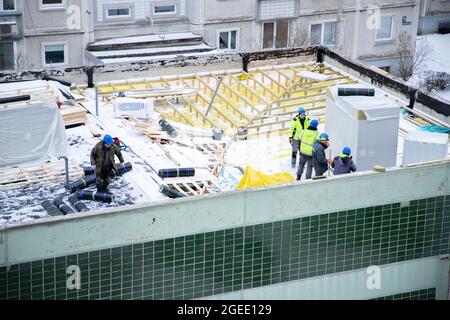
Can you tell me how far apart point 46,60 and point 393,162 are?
2841 centimetres

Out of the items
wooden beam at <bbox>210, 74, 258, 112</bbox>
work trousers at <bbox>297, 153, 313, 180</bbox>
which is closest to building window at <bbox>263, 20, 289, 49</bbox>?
wooden beam at <bbox>210, 74, 258, 112</bbox>

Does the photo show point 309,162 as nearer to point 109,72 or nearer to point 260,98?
point 260,98

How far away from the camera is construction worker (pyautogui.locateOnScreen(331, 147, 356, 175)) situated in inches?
881

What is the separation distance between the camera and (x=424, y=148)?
73.0ft

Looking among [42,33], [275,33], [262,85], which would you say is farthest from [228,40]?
[262,85]

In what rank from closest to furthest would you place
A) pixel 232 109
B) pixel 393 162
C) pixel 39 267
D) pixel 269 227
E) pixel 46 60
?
1. pixel 39 267
2. pixel 269 227
3. pixel 393 162
4. pixel 232 109
5. pixel 46 60

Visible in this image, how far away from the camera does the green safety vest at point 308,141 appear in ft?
77.3

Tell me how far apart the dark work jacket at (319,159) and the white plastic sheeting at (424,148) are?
2.00m

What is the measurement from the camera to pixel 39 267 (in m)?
17.5

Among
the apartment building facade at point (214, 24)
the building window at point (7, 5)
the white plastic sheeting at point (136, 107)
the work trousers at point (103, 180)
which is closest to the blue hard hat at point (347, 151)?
the work trousers at point (103, 180)

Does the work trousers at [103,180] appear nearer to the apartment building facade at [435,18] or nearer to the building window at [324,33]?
the building window at [324,33]

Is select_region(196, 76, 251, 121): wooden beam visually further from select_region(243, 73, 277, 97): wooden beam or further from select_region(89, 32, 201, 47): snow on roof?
select_region(89, 32, 201, 47): snow on roof

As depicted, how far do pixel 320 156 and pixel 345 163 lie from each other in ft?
3.06
